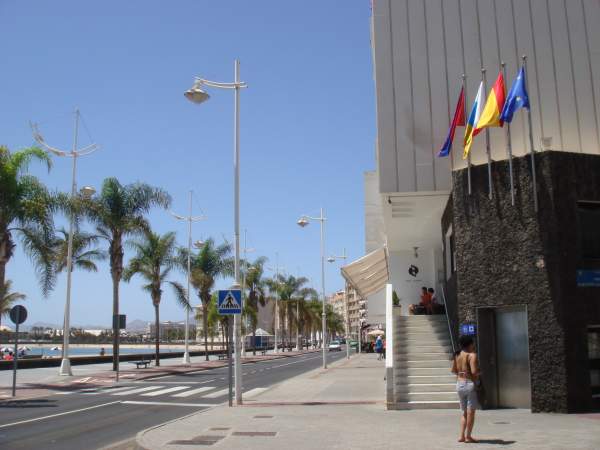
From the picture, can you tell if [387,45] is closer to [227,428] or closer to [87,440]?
[227,428]

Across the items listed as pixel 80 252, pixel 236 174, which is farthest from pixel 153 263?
pixel 236 174

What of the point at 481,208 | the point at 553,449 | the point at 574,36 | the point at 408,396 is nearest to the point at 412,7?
the point at 574,36

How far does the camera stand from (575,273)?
44.3ft

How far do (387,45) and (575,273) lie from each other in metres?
8.40

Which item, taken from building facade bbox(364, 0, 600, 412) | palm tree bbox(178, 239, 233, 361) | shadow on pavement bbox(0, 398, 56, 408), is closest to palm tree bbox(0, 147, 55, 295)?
shadow on pavement bbox(0, 398, 56, 408)

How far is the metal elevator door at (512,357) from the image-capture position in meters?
14.1

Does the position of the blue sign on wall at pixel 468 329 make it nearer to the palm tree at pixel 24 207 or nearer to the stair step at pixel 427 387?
the stair step at pixel 427 387

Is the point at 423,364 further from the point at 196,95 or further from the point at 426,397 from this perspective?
the point at 196,95

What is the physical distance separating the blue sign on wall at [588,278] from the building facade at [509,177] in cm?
3

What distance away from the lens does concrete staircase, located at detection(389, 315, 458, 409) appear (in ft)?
50.1

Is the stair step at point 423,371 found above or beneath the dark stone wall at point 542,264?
beneath

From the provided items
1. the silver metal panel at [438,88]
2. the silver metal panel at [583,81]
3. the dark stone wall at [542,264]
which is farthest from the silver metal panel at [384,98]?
the silver metal panel at [583,81]

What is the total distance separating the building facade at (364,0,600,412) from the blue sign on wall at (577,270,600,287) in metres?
0.03

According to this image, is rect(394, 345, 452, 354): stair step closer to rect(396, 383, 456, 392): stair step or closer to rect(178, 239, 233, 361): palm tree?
rect(396, 383, 456, 392): stair step
